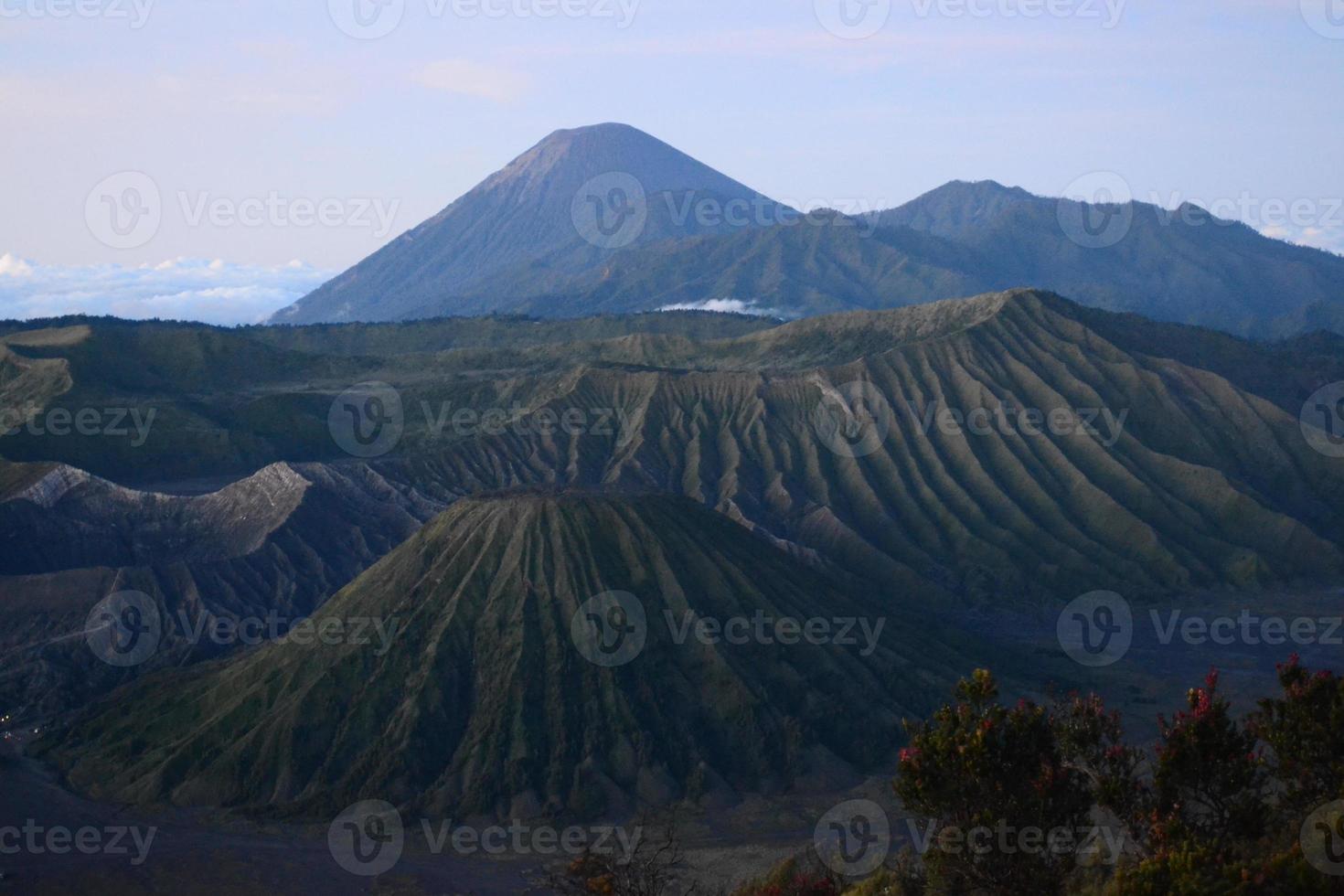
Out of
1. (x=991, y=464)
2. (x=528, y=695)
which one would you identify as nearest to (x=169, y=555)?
(x=528, y=695)

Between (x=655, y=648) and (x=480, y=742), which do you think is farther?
(x=655, y=648)

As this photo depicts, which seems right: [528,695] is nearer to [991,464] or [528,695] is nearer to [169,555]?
[169,555]

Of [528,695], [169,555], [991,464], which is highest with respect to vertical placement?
[991,464]

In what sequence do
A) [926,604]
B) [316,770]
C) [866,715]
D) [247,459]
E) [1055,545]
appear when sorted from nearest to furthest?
[316,770] → [866,715] → [926,604] → [1055,545] → [247,459]

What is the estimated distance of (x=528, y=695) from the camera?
5150 centimetres

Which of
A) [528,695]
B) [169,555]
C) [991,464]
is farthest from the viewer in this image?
[991,464]

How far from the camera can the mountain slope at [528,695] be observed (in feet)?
163

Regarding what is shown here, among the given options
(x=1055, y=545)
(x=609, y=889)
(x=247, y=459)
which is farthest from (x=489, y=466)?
(x=609, y=889)

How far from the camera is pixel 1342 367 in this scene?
107 meters

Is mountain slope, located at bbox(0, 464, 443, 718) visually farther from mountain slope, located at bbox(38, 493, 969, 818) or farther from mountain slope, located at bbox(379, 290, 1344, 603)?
mountain slope, located at bbox(379, 290, 1344, 603)

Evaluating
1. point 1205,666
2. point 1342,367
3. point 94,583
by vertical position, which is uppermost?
point 1342,367

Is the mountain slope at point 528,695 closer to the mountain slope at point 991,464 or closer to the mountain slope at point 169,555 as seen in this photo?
the mountain slope at point 169,555

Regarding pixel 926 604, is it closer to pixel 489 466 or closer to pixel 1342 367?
pixel 489 466

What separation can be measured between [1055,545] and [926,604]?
9848 mm
